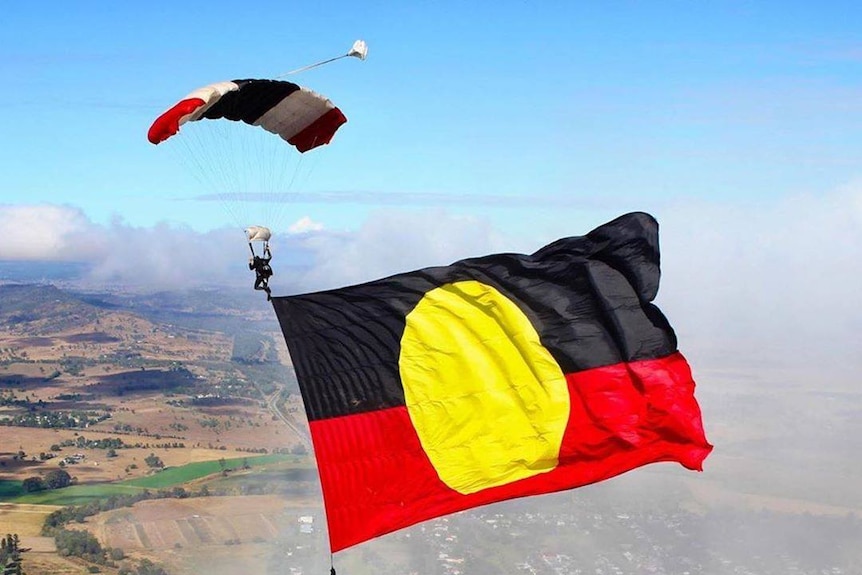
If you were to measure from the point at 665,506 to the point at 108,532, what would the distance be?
33108 mm

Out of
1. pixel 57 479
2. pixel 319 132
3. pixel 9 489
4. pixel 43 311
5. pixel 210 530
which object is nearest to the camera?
pixel 319 132

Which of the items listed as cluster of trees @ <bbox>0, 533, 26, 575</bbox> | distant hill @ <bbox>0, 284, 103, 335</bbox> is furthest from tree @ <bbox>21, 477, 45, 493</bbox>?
distant hill @ <bbox>0, 284, 103, 335</bbox>

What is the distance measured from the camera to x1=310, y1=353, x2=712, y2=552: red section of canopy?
9.90 m

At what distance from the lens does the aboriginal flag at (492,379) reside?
10.1 m

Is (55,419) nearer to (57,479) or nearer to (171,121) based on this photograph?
(57,479)

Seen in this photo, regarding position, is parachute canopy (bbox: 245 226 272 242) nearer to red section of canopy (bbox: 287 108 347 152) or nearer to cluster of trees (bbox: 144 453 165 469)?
red section of canopy (bbox: 287 108 347 152)

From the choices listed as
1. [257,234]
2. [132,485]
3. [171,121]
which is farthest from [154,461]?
[171,121]

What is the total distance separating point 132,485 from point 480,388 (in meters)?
53.2

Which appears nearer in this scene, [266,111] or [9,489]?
[266,111]

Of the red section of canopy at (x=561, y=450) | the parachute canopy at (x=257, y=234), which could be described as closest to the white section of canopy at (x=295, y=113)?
the parachute canopy at (x=257, y=234)

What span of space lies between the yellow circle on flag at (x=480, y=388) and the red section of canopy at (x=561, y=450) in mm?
142

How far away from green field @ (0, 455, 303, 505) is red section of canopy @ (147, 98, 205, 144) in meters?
49.1

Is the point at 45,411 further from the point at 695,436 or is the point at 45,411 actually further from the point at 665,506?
the point at 695,436

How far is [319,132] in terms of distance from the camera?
509 inches
